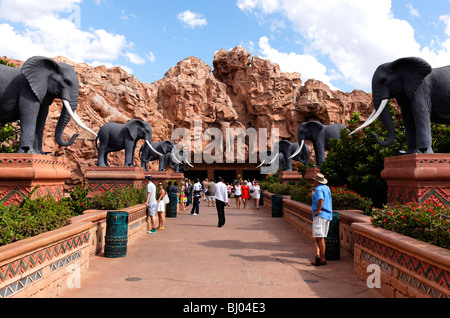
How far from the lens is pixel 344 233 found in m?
8.21

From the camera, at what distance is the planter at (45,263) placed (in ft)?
12.3

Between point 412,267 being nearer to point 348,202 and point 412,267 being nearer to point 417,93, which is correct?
point 417,93

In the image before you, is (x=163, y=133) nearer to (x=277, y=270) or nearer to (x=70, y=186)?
(x=70, y=186)

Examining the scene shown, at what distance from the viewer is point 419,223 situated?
195 inches

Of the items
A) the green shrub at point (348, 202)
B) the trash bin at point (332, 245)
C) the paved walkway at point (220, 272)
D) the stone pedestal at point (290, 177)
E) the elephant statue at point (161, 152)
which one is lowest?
the paved walkway at point (220, 272)

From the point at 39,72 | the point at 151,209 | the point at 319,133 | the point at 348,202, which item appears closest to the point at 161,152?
the point at 319,133

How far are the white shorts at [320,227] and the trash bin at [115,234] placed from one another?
382 centimetres

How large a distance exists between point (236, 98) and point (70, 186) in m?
21.6

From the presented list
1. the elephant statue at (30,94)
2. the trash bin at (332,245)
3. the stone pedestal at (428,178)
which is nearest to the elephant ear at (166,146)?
the elephant statue at (30,94)

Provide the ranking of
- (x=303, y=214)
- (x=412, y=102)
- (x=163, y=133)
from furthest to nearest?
(x=163, y=133) → (x=303, y=214) → (x=412, y=102)

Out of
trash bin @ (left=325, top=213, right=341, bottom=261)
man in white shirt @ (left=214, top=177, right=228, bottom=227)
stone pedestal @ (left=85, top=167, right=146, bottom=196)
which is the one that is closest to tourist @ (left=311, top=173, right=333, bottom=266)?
trash bin @ (left=325, top=213, right=341, bottom=261)

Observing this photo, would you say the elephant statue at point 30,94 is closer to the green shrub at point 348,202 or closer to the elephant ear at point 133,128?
the green shrub at point 348,202

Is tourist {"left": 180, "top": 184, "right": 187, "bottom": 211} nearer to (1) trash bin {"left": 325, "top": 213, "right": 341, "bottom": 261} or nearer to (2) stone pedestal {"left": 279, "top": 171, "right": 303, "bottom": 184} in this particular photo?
(2) stone pedestal {"left": 279, "top": 171, "right": 303, "bottom": 184}
